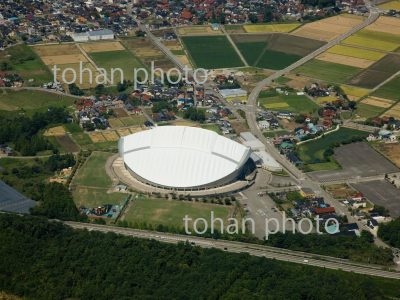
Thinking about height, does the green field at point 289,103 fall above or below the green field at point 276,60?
above

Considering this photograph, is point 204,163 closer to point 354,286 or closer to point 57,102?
point 354,286

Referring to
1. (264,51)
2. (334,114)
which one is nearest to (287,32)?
(264,51)

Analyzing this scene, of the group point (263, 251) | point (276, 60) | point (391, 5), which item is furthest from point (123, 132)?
point (391, 5)

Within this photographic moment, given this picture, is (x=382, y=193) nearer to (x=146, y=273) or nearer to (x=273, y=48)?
(x=146, y=273)

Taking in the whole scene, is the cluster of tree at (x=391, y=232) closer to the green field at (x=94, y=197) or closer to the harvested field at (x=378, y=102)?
the green field at (x=94, y=197)

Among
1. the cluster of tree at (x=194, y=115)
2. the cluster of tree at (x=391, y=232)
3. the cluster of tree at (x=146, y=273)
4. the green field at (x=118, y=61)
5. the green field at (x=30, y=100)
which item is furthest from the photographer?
the green field at (x=118, y=61)

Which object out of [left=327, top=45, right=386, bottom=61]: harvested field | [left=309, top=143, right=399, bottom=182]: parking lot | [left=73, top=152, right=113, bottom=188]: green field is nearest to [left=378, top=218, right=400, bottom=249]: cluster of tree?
[left=309, top=143, right=399, bottom=182]: parking lot

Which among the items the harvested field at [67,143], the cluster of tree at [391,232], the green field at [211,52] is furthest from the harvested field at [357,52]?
the cluster of tree at [391,232]
